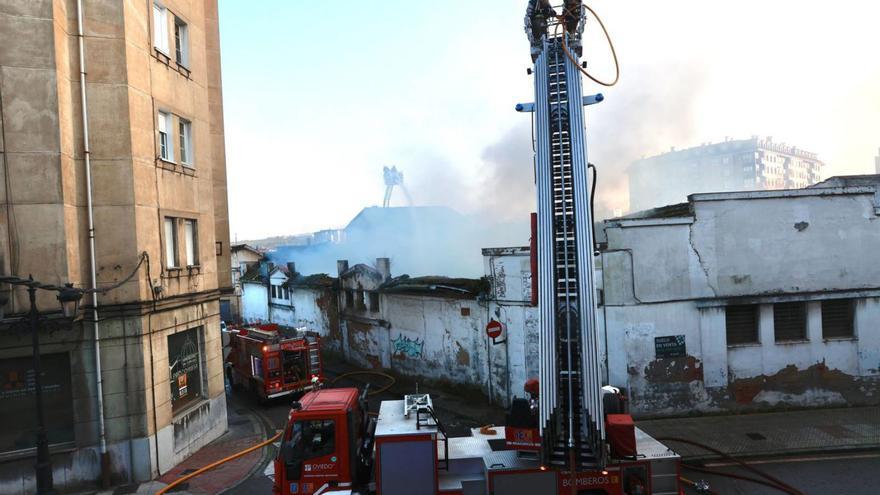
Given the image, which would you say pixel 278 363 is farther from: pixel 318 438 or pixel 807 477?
pixel 807 477

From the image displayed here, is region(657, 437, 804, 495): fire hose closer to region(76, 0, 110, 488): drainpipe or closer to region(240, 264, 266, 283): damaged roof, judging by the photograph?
region(76, 0, 110, 488): drainpipe

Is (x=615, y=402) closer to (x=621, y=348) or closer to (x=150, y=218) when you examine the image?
(x=621, y=348)

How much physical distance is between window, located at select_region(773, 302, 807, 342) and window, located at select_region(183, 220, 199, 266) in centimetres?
1636

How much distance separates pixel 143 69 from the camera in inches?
485

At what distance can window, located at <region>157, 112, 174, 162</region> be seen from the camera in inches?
525

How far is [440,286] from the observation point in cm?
1828

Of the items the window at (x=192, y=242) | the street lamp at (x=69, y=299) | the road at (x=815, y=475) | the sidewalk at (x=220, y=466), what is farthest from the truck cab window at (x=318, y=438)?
the window at (x=192, y=242)

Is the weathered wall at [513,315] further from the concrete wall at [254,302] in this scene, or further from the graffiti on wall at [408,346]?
the concrete wall at [254,302]

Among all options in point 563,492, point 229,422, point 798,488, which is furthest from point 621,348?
point 229,422

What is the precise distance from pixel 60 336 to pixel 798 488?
15110mm

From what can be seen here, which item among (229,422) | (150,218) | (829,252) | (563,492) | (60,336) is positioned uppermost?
(150,218)

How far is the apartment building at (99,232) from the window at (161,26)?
31 millimetres

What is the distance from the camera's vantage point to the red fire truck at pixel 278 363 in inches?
688

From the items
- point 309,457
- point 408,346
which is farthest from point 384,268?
point 309,457
